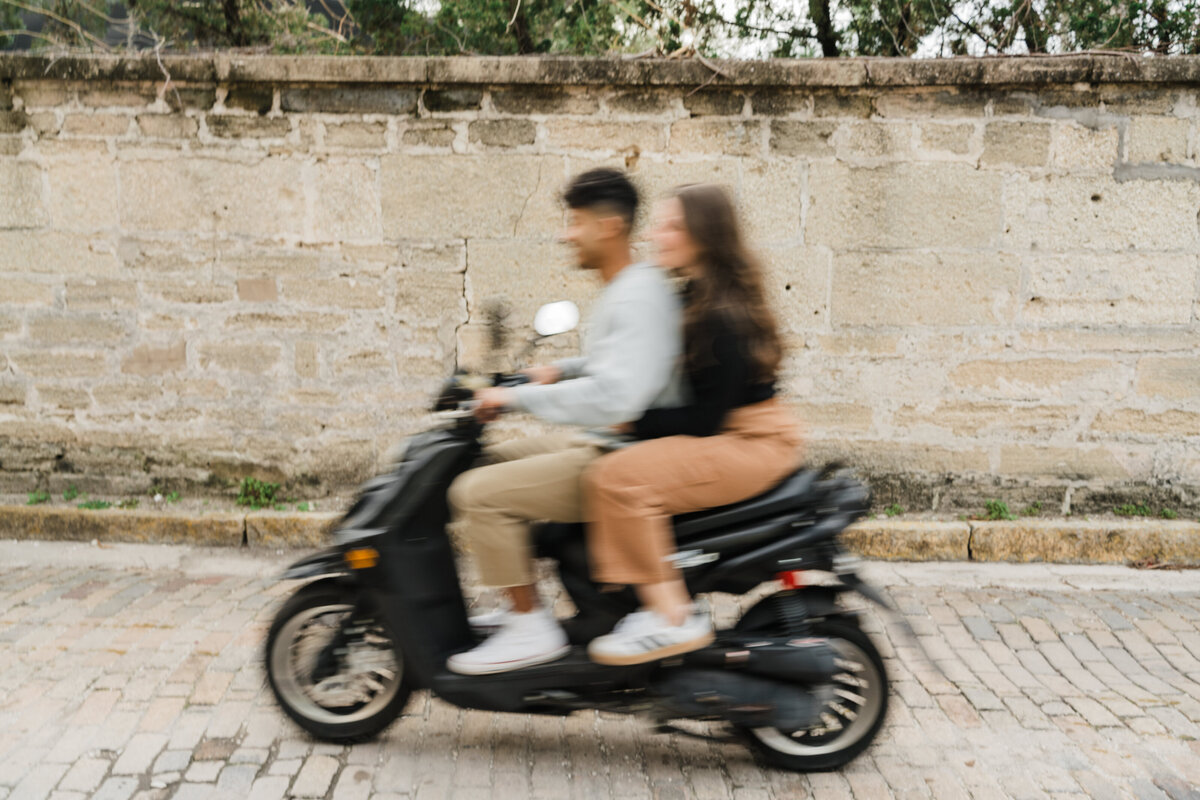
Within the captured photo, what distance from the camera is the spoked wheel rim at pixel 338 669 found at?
2713 mm

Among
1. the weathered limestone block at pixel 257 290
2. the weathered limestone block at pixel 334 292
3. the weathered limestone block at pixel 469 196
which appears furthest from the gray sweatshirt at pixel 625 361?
the weathered limestone block at pixel 257 290

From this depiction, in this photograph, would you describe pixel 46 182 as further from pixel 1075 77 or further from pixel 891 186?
pixel 1075 77

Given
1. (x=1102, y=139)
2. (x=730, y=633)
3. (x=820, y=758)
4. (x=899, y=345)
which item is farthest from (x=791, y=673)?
(x=1102, y=139)

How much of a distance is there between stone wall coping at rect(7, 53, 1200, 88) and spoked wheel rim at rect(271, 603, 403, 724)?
3078 mm

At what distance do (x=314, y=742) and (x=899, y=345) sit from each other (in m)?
3.62

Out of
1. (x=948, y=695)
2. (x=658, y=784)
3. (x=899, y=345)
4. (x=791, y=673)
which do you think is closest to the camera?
(x=791, y=673)

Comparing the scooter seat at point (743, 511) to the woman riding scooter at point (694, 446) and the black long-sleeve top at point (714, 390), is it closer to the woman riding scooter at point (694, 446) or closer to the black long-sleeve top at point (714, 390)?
the woman riding scooter at point (694, 446)

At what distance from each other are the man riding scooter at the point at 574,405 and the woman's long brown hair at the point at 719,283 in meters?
0.06

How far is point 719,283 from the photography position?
2389 mm

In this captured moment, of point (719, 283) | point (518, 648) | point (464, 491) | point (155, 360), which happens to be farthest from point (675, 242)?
point (155, 360)

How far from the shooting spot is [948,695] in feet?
10.6

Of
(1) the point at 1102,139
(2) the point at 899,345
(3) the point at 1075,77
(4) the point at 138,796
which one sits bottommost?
(4) the point at 138,796

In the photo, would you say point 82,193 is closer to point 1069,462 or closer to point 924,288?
point 924,288

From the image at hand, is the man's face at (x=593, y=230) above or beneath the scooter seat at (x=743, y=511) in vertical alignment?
above
